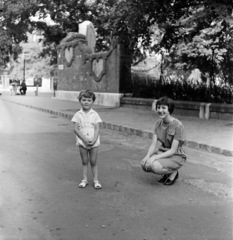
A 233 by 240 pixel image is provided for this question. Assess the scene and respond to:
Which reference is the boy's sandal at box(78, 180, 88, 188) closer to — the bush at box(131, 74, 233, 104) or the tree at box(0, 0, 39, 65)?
the bush at box(131, 74, 233, 104)

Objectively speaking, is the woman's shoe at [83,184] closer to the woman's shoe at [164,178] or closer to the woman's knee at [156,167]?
the woman's knee at [156,167]

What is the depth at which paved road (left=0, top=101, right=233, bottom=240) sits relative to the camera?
11.7ft

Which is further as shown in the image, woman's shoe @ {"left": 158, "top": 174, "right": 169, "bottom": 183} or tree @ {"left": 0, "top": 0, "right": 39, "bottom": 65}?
tree @ {"left": 0, "top": 0, "right": 39, "bottom": 65}

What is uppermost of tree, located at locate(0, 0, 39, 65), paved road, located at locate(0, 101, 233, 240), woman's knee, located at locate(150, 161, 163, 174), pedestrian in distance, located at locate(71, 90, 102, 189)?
tree, located at locate(0, 0, 39, 65)

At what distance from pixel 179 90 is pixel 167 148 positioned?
10.7 m

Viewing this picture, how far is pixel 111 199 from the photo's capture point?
4539 mm

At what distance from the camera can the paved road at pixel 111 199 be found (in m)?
→ 3.56

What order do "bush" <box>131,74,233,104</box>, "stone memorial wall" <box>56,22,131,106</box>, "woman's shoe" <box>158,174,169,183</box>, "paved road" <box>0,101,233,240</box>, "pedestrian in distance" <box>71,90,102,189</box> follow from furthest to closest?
"stone memorial wall" <box>56,22,131,106</box>
"bush" <box>131,74,233,104</box>
"woman's shoe" <box>158,174,169,183</box>
"pedestrian in distance" <box>71,90,102,189</box>
"paved road" <box>0,101,233,240</box>

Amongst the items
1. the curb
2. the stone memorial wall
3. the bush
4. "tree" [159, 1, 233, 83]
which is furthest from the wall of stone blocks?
the curb

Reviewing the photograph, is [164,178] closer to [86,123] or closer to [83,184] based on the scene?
[83,184]

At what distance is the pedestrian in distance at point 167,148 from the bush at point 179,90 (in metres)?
8.82

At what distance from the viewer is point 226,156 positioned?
764cm

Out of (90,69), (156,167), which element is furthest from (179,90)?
(156,167)

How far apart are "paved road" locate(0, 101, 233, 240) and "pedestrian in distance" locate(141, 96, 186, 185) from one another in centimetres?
23
